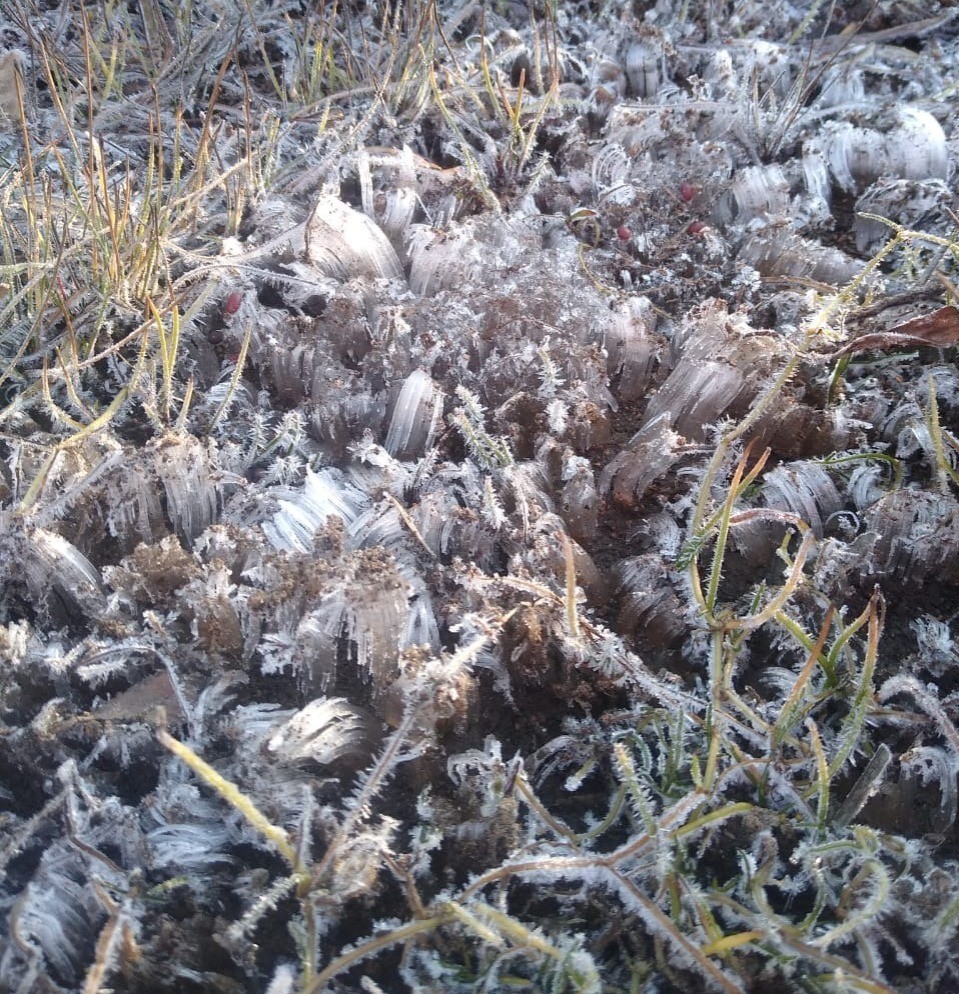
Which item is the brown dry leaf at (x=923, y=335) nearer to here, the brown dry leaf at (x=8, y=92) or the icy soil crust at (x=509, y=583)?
the icy soil crust at (x=509, y=583)

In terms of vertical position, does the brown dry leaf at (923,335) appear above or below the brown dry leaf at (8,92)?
below

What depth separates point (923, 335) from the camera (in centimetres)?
120

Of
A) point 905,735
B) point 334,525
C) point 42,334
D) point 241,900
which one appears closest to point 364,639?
point 334,525

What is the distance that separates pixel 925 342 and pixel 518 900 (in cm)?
89

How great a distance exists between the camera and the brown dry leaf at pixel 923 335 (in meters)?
1.17

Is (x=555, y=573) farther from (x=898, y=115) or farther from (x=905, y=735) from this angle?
(x=898, y=115)

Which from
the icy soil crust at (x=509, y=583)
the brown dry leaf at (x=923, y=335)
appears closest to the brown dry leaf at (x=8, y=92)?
the icy soil crust at (x=509, y=583)

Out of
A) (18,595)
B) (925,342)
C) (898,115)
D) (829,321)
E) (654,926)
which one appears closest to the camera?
(654,926)

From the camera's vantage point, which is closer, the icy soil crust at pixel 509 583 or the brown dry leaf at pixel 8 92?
the icy soil crust at pixel 509 583

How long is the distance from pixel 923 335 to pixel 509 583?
705 mm

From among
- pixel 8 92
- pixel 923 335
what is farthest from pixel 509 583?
pixel 8 92

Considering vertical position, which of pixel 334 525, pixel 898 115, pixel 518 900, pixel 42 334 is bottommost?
pixel 518 900

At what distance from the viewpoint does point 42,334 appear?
127 centimetres

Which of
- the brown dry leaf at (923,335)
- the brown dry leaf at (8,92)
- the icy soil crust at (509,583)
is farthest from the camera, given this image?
the brown dry leaf at (8,92)
